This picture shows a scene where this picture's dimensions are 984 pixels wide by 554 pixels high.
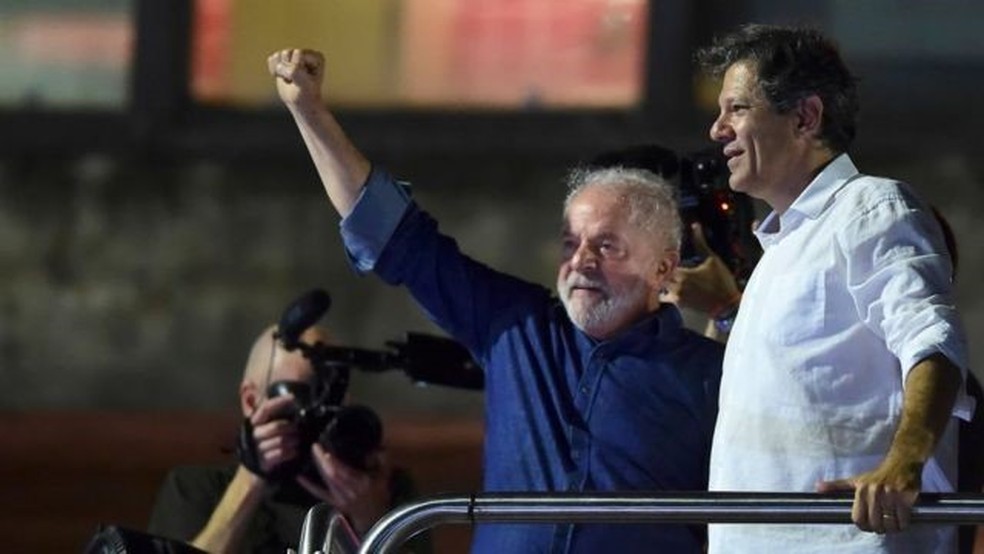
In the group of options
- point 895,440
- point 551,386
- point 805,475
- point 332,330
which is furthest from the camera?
point 332,330

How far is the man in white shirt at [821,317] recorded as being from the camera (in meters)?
4.83

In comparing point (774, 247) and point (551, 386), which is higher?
point (774, 247)

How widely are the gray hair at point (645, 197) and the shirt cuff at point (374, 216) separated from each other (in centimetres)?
34

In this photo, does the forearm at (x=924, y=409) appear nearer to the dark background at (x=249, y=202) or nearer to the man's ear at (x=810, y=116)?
the man's ear at (x=810, y=116)

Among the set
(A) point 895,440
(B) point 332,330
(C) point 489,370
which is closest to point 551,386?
(C) point 489,370

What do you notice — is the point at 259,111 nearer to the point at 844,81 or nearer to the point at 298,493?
the point at 298,493

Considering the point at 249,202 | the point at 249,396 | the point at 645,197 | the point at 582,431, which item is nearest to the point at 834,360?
the point at 582,431

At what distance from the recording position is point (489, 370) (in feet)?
18.7

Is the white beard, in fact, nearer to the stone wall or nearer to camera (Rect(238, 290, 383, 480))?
camera (Rect(238, 290, 383, 480))

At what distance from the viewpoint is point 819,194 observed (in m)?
5.04

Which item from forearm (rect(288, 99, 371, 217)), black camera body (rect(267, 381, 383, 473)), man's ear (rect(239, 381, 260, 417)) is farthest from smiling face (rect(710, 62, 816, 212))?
man's ear (rect(239, 381, 260, 417))

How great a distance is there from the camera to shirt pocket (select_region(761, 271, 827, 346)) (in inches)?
194

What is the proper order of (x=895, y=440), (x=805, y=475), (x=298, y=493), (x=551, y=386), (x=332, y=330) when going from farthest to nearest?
(x=332, y=330), (x=298, y=493), (x=551, y=386), (x=805, y=475), (x=895, y=440)

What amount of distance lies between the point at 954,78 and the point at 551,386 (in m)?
5.07
